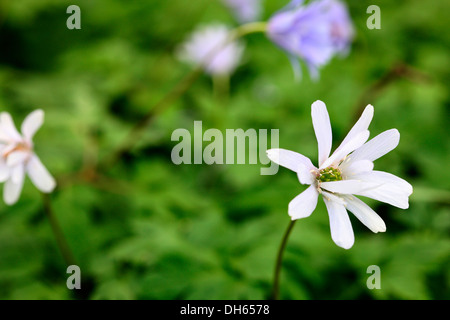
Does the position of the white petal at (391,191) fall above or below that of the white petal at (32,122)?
below

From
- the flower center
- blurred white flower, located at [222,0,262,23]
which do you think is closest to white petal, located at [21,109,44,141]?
the flower center

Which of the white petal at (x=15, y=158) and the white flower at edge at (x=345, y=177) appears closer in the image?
the white flower at edge at (x=345, y=177)

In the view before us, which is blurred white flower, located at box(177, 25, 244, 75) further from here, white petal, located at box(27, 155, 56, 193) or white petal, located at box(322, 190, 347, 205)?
white petal, located at box(322, 190, 347, 205)

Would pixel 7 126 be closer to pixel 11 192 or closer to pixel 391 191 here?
pixel 11 192

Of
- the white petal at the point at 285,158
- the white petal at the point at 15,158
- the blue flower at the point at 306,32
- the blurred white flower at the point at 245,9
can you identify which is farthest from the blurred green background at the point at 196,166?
the white petal at the point at 285,158

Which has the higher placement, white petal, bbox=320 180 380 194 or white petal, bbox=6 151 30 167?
white petal, bbox=6 151 30 167

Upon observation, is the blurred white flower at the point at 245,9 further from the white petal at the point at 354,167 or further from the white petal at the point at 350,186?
the white petal at the point at 350,186
